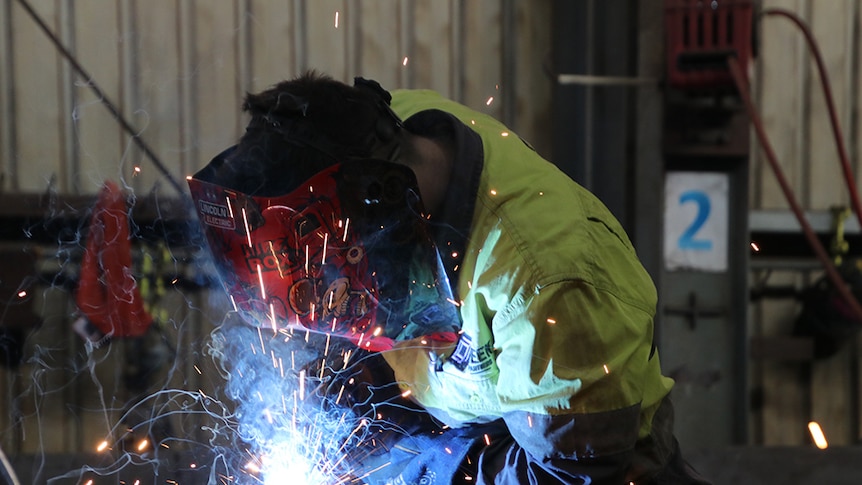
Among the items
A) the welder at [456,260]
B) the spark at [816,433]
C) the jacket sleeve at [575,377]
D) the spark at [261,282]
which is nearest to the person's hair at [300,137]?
the welder at [456,260]

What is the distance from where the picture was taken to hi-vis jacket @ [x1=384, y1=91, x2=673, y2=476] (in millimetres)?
1200

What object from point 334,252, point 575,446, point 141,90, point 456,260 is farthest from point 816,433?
point 141,90

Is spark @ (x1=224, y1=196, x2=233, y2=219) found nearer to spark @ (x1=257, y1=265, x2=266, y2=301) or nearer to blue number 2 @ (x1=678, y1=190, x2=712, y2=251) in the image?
spark @ (x1=257, y1=265, x2=266, y2=301)

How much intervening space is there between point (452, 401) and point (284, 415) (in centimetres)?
41

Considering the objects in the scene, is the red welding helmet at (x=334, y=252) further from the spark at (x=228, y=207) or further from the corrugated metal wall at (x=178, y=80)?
the corrugated metal wall at (x=178, y=80)

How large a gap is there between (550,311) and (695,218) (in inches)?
71.1

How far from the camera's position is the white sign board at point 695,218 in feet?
9.17

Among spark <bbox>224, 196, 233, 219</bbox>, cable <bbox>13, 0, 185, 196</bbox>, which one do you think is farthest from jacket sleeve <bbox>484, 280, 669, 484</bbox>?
cable <bbox>13, 0, 185, 196</bbox>

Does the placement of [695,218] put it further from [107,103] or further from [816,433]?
[107,103]

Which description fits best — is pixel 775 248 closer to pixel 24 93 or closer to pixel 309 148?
pixel 309 148

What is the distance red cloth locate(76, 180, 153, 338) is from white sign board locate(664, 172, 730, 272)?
188 cm

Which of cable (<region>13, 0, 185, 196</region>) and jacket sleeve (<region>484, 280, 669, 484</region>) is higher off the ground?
cable (<region>13, 0, 185, 196</region>)

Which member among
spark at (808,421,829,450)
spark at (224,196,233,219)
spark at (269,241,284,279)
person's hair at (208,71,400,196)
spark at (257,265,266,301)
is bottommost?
spark at (808,421,829,450)

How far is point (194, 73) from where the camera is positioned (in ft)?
9.83
